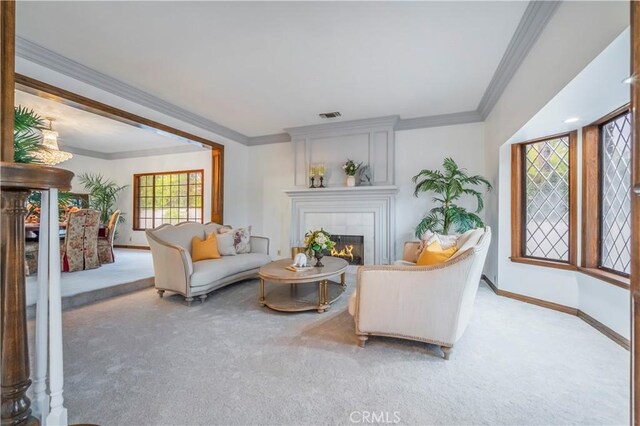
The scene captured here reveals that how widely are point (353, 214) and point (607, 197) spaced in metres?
3.13

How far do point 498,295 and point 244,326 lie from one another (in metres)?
3.07

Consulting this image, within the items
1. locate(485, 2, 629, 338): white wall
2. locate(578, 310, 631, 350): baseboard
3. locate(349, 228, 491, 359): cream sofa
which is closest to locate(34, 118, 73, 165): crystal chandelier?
locate(349, 228, 491, 359): cream sofa

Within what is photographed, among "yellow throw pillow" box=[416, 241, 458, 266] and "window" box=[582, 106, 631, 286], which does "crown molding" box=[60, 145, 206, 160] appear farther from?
"window" box=[582, 106, 631, 286]

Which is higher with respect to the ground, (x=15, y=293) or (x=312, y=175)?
(x=312, y=175)

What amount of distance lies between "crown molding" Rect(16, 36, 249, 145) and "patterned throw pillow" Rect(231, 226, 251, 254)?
6.26 feet

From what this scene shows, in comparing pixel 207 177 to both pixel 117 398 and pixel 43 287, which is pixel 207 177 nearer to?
pixel 117 398

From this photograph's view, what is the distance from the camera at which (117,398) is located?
64.7 inches

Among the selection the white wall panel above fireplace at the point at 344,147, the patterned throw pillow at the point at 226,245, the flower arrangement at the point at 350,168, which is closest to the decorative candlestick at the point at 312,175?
the white wall panel above fireplace at the point at 344,147

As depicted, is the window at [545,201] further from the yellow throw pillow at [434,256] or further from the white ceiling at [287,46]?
the yellow throw pillow at [434,256]

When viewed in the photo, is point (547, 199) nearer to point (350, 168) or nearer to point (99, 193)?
point (350, 168)

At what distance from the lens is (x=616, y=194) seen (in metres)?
2.58

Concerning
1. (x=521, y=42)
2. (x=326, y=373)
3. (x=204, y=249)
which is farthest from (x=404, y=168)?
(x=326, y=373)

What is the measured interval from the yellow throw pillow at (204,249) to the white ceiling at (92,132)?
2.01 meters

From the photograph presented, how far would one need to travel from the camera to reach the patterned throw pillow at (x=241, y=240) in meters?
4.28
